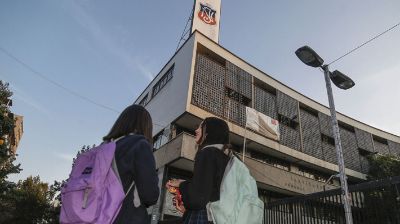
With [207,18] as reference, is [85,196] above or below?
below

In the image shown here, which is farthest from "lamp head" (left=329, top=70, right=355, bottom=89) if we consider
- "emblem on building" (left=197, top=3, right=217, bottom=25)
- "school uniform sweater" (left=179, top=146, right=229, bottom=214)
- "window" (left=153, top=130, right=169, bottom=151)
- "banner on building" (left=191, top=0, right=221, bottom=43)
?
"emblem on building" (left=197, top=3, right=217, bottom=25)

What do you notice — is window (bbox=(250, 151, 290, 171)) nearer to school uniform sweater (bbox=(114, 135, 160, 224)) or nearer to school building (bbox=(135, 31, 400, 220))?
school building (bbox=(135, 31, 400, 220))

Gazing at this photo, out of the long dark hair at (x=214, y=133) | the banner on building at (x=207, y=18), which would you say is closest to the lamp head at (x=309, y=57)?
the long dark hair at (x=214, y=133)

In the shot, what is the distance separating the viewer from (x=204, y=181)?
7.18 feet

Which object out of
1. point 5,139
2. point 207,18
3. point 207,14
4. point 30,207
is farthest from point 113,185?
point 30,207

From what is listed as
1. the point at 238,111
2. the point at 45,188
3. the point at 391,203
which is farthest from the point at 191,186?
the point at 45,188

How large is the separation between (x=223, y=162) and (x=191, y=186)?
366mm

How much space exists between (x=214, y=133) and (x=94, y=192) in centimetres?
112

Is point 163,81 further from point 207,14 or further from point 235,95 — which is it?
point 235,95

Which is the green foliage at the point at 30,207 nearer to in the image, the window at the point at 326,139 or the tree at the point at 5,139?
the tree at the point at 5,139

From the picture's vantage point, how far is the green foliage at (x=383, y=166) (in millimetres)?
22000

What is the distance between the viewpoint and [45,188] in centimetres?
3278

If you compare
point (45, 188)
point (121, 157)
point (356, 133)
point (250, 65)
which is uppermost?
point (250, 65)

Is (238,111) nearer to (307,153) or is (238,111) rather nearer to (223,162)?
(307,153)
